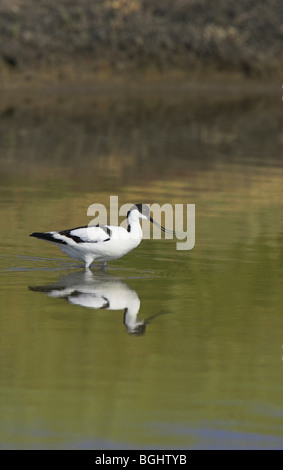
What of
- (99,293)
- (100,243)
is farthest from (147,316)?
(100,243)

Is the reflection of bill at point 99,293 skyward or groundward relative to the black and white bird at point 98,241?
groundward

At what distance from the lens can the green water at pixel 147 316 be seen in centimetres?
622

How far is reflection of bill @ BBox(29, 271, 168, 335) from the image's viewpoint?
28.0 feet

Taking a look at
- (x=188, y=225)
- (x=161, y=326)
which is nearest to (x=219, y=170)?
(x=188, y=225)

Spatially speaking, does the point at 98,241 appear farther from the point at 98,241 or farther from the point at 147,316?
the point at 147,316

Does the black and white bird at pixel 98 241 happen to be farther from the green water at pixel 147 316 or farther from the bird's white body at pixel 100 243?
the green water at pixel 147 316

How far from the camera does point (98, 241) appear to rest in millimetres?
9945

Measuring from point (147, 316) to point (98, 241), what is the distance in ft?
5.25

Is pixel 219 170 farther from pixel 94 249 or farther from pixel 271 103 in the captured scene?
pixel 271 103

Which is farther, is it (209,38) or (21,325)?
(209,38)

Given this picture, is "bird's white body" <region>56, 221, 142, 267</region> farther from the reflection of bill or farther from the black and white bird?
the reflection of bill

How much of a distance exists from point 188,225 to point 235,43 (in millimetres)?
19016

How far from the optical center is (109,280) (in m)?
9.84

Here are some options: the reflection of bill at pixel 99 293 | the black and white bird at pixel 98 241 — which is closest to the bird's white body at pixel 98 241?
the black and white bird at pixel 98 241
